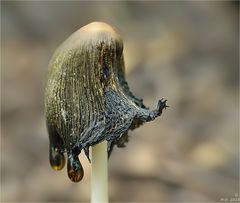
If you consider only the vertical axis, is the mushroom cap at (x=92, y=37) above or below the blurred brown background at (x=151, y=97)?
below

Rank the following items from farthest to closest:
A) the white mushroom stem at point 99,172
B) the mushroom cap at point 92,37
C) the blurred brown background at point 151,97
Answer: the blurred brown background at point 151,97 → the white mushroom stem at point 99,172 → the mushroom cap at point 92,37

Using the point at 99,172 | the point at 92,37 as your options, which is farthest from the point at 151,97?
the point at 92,37

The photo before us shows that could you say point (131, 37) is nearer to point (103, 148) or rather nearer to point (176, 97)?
point (176, 97)

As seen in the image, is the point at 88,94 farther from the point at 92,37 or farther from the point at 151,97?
the point at 151,97

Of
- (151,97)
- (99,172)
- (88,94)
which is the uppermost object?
(151,97)

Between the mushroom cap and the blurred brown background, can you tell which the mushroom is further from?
the blurred brown background

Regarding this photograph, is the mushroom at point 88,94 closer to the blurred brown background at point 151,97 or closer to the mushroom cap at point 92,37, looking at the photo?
the mushroom cap at point 92,37

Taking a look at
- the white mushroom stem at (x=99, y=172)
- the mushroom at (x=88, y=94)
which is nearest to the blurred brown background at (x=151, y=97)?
the white mushroom stem at (x=99, y=172)
